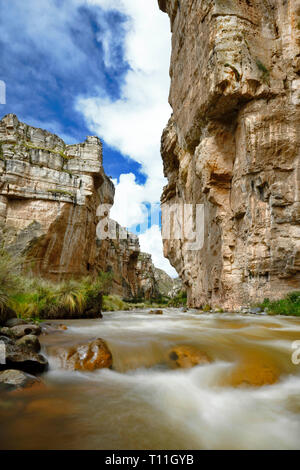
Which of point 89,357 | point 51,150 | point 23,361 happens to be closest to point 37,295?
point 89,357

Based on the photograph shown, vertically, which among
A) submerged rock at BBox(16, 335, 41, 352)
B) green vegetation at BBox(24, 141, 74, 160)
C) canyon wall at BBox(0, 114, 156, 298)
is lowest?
submerged rock at BBox(16, 335, 41, 352)

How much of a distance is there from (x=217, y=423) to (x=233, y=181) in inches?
446

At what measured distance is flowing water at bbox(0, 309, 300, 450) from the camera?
1.97m

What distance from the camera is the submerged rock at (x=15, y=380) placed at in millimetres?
2566

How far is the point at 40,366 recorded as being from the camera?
10.5ft

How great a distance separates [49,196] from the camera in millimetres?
21625

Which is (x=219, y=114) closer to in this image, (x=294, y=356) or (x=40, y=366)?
(x=294, y=356)

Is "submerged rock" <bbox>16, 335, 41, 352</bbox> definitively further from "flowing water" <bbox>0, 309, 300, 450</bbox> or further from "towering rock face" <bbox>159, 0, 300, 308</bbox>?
"towering rock face" <bbox>159, 0, 300, 308</bbox>

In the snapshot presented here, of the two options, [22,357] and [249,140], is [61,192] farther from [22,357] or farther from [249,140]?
[22,357]

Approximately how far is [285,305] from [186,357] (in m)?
6.73

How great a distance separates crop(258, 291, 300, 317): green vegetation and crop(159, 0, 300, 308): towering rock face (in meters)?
0.40

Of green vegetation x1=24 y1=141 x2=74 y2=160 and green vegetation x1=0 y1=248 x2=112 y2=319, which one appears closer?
green vegetation x1=0 y1=248 x2=112 y2=319

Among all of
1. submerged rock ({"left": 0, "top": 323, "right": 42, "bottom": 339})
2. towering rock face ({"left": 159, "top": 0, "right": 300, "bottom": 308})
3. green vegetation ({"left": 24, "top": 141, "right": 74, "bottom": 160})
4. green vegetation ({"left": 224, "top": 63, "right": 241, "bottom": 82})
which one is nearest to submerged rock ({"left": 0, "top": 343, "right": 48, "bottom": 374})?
submerged rock ({"left": 0, "top": 323, "right": 42, "bottom": 339})

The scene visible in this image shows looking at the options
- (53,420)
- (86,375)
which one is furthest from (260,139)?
(53,420)
